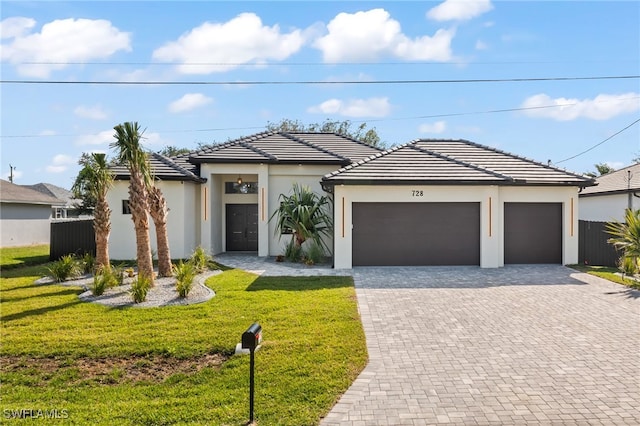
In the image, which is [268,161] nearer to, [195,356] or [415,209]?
[415,209]

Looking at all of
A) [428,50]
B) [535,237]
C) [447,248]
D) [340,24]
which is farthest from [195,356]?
[428,50]

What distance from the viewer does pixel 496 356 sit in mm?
5402

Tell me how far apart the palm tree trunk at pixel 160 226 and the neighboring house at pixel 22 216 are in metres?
16.1

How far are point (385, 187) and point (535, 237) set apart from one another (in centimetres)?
583

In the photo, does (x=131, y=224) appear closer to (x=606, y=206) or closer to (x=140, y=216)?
(x=140, y=216)

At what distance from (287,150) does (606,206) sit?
1684cm

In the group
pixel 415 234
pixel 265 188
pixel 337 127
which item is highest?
pixel 337 127

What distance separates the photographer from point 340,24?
12375 millimetres

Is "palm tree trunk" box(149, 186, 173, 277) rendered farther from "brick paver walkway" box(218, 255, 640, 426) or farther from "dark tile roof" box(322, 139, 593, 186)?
"brick paver walkway" box(218, 255, 640, 426)

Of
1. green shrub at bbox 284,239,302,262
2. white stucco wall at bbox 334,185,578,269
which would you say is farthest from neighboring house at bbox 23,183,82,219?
white stucco wall at bbox 334,185,578,269

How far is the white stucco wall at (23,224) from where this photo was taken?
71.2ft

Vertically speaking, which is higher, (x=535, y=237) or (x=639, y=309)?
(x=535, y=237)

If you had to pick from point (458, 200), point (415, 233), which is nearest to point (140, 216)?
point (415, 233)

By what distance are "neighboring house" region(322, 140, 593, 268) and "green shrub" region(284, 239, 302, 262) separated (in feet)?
6.63
